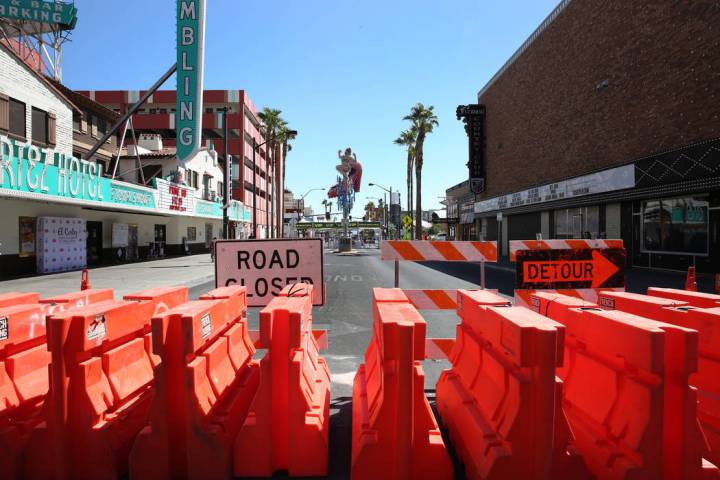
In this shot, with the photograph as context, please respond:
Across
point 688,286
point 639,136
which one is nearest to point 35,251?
point 688,286

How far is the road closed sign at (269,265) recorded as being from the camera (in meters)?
5.10

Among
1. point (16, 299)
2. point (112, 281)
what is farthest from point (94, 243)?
point (16, 299)

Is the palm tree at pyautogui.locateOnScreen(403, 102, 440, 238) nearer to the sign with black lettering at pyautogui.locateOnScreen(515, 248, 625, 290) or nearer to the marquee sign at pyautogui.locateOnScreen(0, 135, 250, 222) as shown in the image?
the marquee sign at pyautogui.locateOnScreen(0, 135, 250, 222)

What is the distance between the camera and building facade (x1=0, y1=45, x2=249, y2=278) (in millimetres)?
15812

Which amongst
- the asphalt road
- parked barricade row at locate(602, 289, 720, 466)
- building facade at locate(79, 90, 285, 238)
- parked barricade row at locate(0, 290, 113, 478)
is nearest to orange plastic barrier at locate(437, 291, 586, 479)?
the asphalt road

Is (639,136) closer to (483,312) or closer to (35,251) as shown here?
(483,312)

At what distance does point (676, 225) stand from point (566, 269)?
61.2ft

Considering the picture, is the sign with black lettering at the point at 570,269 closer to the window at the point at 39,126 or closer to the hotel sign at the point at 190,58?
the hotel sign at the point at 190,58

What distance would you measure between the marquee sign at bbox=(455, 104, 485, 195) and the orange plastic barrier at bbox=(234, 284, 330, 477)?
39804 mm

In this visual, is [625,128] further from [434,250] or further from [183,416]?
[183,416]

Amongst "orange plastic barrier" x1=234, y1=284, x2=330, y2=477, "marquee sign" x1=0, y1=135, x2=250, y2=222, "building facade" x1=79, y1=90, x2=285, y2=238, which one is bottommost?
"orange plastic barrier" x1=234, y1=284, x2=330, y2=477

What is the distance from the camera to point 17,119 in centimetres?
1823

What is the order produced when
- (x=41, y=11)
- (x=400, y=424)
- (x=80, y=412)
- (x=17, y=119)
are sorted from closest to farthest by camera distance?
(x=400, y=424), (x=80, y=412), (x=17, y=119), (x=41, y=11)

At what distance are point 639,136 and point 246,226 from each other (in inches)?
1631
